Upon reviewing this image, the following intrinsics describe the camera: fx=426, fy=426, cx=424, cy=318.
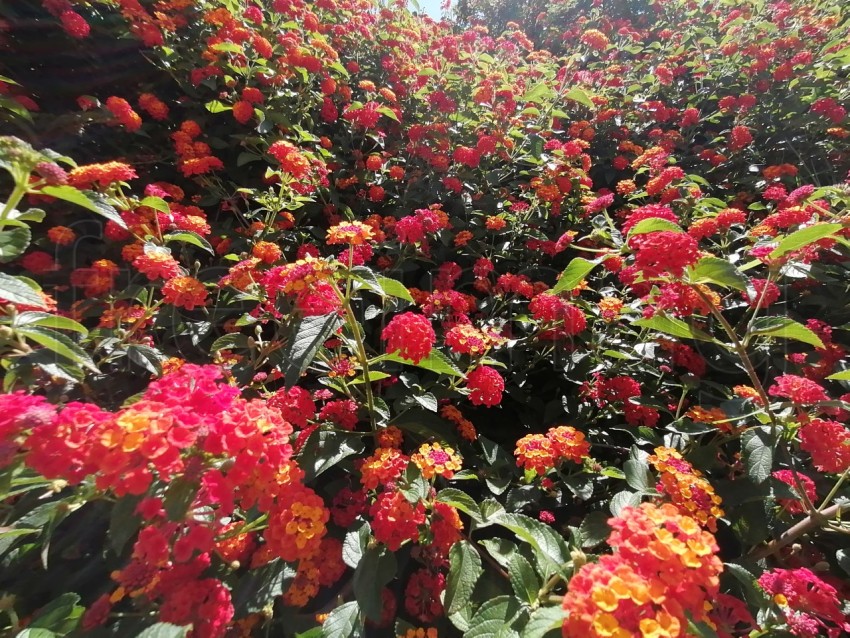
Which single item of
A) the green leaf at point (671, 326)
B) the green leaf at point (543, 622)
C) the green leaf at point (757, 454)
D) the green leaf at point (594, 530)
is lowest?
the green leaf at point (594, 530)

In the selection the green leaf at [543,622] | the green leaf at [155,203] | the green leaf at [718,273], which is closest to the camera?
the green leaf at [543,622]

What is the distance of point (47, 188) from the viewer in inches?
43.2

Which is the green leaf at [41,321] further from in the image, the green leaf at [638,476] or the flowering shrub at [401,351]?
the green leaf at [638,476]

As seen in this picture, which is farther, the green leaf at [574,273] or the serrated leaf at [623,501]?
the green leaf at [574,273]

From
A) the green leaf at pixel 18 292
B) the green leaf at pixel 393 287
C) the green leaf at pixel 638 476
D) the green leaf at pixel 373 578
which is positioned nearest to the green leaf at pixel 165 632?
the green leaf at pixel 373 578

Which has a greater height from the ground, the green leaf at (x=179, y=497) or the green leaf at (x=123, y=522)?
the green leaf at (x=179, y=497)

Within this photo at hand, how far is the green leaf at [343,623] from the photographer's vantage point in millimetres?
1047

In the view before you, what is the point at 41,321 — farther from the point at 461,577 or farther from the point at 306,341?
the point at 461,577

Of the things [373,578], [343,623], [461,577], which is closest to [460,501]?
[461,577]

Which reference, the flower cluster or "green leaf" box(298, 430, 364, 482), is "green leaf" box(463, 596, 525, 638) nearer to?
the flower cluster

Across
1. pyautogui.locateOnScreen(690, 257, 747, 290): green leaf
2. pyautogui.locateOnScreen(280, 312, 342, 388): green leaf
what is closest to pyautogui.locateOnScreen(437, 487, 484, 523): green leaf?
pyautogui.locateOnScreen(280, 312, 342, 388): green leaf

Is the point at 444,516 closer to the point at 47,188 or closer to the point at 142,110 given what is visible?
the point at 47,188

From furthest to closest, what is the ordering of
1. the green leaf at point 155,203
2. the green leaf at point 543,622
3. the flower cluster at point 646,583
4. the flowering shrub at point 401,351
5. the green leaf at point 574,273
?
the green leaf at point 155,203
the green leaf at point 574,273
the flowering shrub at point 401,351
the green leaf at point 543,622
the flower cluster at point 646,583

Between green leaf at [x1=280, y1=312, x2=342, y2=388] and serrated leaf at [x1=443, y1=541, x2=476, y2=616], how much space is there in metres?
0.63
